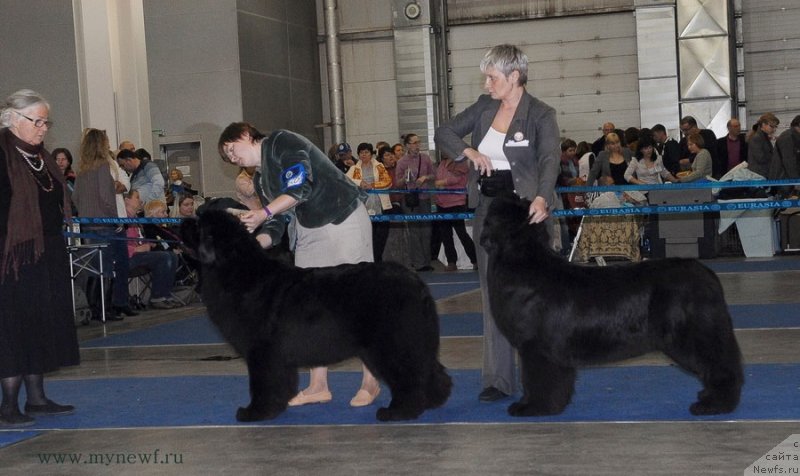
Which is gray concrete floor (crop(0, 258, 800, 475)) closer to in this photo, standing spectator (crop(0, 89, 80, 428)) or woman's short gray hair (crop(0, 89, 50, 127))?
standing spectator (crop(0, 89, 80, 428))

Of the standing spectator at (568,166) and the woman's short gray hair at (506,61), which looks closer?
the woman's short gray hair at (506,61)

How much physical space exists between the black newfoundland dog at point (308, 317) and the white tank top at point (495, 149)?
A: 0.74m

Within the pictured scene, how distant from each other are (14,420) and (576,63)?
1600 cm

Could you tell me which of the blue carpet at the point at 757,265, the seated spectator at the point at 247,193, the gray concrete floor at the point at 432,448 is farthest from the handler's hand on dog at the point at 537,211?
the blue carpet at the point at 757,265

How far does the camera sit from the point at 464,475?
3842mm

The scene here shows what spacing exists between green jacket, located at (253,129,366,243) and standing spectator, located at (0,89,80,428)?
3.66 ft

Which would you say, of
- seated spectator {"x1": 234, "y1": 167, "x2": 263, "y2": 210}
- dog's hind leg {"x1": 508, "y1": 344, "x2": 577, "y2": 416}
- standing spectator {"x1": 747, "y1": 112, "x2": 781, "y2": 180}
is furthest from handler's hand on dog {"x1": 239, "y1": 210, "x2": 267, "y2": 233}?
standing spectator {"x1": 747, "y1": 112, "x2": 781, "y2": 180}

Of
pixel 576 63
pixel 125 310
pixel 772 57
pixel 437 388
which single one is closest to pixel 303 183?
pixel 437 388

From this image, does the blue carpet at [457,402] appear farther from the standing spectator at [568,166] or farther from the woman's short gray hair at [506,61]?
the standing spectator at [568,166]

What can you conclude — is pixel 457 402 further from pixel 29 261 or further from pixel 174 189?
pixel 174 189

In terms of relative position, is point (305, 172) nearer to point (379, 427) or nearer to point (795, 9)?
point (379, 427)

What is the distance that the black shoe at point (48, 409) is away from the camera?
5.46 meters

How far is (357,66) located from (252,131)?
52.4 feet

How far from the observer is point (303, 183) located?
5066 millimetres
